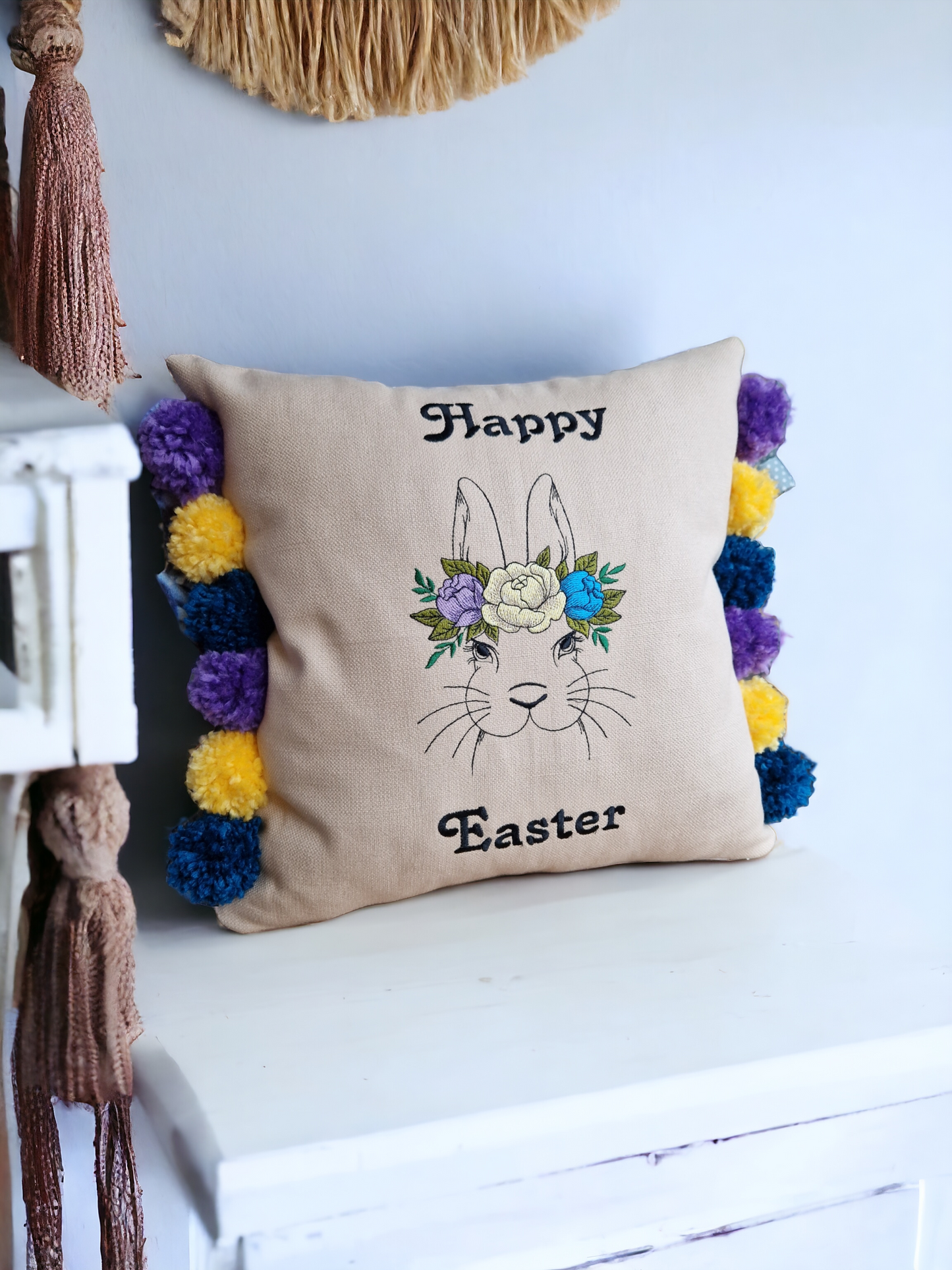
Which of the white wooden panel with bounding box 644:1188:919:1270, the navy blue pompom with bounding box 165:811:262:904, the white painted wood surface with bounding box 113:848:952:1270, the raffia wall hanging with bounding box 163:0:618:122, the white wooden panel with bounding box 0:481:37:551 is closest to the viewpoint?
the white wooden panel with bounding box 0:481:37:551

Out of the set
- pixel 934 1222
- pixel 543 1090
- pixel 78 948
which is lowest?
pixel 934 1222

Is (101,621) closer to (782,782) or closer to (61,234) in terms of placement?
(61,234)

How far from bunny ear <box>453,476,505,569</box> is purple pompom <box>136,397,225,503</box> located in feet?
0.65

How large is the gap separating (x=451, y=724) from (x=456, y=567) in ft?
0.40

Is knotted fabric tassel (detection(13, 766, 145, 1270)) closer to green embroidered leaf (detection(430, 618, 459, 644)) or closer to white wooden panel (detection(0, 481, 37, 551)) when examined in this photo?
white wooden panel (detection(0, 481, 37, 551))

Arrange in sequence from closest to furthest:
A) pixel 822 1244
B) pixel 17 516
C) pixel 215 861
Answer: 1. pixel 17 516
2. pixel 822 1244
3. pixel 215 861

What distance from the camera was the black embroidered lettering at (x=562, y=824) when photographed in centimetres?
93

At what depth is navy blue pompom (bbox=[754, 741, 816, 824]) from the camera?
1.07 metres

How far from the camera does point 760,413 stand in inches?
41.8

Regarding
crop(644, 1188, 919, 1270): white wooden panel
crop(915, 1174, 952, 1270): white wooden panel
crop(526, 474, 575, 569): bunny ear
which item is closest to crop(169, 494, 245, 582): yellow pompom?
crop(526, 474, 575, 569): bunny ear

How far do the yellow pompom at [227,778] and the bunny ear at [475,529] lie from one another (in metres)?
0.23

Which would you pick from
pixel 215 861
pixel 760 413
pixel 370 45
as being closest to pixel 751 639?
pixel 760 413

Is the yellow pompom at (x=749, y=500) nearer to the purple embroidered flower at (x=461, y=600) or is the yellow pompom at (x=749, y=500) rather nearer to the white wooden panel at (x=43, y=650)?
the purple embroidered flower at (x=461, y=600)

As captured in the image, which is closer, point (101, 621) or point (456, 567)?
point (101, 621)
